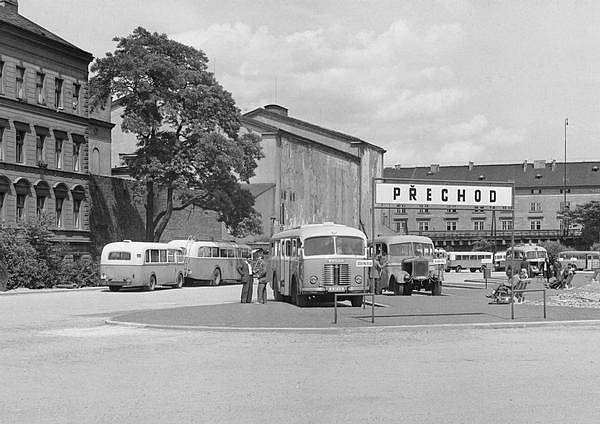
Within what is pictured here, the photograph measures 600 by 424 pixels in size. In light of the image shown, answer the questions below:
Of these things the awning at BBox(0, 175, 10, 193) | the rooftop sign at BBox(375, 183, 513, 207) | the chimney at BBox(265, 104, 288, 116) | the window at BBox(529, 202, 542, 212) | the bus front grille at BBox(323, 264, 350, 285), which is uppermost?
the chimney at BBox(265, 104, 288, 116)

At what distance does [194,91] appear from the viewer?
195 ft

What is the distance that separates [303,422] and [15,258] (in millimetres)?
40234

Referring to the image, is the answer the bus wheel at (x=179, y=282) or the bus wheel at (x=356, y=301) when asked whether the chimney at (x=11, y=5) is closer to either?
the bus wheel at (x=179, y=282)

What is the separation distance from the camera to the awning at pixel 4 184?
5288 centimetres

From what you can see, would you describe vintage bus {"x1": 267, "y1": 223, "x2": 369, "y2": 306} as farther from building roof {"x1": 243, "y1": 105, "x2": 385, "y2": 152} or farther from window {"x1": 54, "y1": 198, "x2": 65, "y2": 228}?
building roof {"x1": 243, "y1": 105, "x2": 385, "y2": 152}

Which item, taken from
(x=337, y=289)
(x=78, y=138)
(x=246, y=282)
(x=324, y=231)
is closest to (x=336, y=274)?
(x=337, y=289)

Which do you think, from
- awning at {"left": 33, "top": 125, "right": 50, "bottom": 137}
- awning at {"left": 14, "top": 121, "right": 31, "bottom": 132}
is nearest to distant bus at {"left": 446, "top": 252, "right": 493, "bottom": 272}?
awning at {"left": 33, "top": 125, "right": 50, "bottom": 137}

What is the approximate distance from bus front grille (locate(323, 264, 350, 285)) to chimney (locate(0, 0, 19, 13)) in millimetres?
39470

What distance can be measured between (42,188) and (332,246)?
32.3 metres

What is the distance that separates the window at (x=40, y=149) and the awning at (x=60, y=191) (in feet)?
6.56

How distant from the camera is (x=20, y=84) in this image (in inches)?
2181

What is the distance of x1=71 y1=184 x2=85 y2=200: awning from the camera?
59.6m

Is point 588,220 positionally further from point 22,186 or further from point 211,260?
point 22,186

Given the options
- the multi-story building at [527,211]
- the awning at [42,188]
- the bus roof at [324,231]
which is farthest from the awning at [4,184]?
the multi-story building at [527,211]
